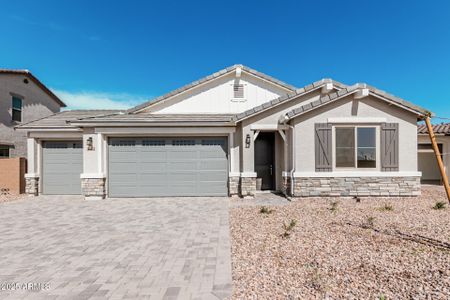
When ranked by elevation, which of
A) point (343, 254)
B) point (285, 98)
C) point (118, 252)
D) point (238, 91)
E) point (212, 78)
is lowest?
point (118, 252)

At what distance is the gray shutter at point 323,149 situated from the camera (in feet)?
28.9

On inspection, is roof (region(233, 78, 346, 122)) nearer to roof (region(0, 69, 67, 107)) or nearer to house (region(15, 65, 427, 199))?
house (region(15, 65, 427, 199))

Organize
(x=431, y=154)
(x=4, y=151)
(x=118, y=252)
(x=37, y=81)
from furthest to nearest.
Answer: (x=37, y=81) < (x=4, y=151) < (x=431, y=154) < (x=118, y=252)

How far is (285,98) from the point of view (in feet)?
31.9

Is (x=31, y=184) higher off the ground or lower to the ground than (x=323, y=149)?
lower

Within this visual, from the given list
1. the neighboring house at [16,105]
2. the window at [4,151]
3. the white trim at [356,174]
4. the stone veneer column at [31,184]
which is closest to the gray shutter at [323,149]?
the white trim at [356,174]

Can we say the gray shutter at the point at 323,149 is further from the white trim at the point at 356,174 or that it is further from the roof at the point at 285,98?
the roof at the point at 285,98

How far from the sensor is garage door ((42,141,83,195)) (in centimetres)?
1065

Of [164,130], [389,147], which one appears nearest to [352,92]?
[389,147]

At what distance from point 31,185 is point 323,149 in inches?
520

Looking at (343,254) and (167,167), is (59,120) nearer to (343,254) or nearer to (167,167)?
(167,167)

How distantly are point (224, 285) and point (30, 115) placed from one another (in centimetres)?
1898

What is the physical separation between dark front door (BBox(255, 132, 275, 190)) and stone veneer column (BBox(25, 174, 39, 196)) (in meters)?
10.4

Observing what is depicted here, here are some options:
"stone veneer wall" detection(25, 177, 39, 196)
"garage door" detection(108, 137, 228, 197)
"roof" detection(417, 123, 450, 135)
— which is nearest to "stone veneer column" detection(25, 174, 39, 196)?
"stone veneer wall" detection(25, 177, 39, 196)
